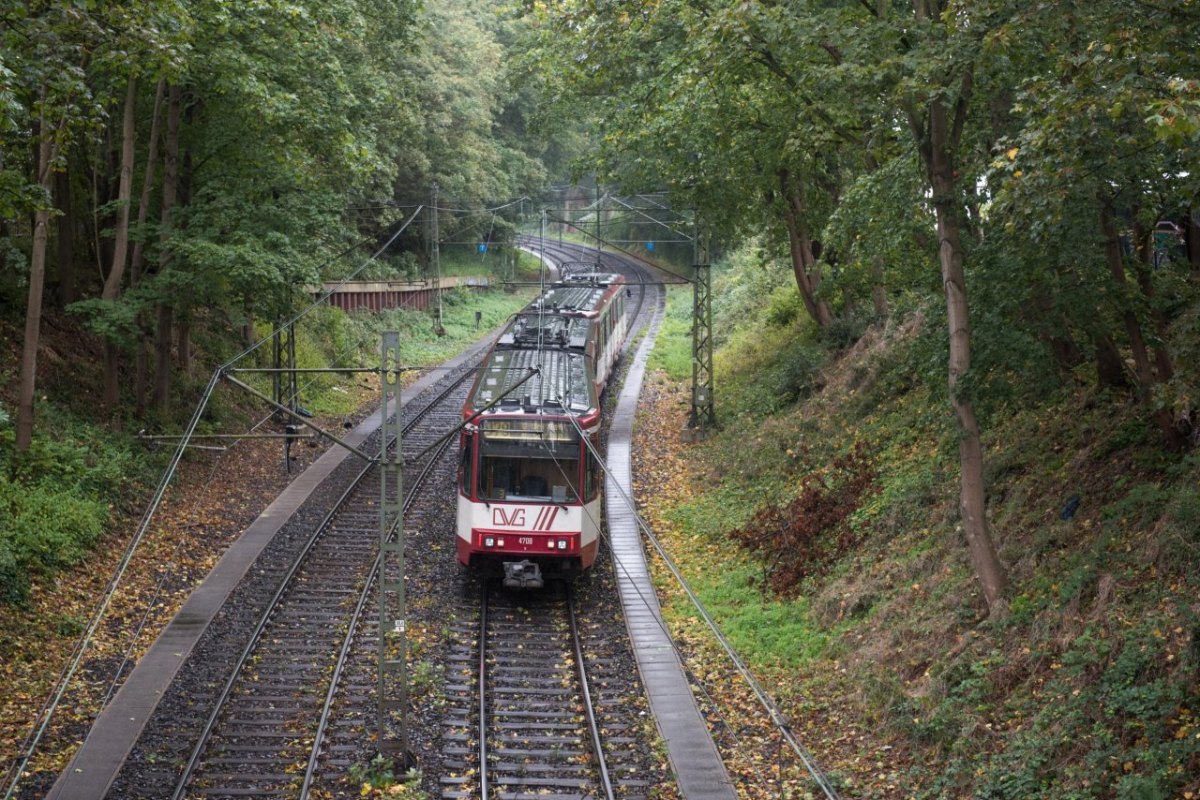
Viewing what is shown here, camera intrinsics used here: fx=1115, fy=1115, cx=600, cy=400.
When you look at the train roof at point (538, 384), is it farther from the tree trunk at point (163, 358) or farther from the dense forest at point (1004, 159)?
the tree trunk at point (163, 358)

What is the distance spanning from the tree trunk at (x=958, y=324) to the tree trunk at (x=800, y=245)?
12066 mm

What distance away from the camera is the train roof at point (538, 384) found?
1775 cm

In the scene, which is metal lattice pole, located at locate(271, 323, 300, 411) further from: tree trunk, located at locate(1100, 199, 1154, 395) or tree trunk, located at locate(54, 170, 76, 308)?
tree trunk, located at locate(1100, 199, 1154, 395)

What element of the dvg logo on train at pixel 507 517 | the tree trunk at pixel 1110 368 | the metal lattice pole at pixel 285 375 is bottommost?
the dvg logo on train at pixel 507 517

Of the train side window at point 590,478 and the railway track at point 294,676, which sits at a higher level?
the train side window at point 590,478

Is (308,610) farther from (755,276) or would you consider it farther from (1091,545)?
(755,276)

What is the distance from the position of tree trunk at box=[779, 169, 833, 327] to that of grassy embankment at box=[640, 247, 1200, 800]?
511cm

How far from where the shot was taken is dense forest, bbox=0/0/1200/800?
10594mm

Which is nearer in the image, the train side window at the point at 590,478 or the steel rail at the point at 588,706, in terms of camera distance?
the steel rail at the point at 588,706

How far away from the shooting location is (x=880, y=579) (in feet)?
52.1

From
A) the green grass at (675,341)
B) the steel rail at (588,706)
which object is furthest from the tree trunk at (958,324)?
the green grass at (675,341)

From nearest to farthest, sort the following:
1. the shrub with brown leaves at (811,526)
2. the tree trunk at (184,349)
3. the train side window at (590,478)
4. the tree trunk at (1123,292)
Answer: the tree trunk at (1123,292) → the train side window at (590,478) → the shrub with brown leaves at (811,526) → the tree trunk at (184,349)

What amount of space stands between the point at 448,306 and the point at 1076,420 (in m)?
40.2

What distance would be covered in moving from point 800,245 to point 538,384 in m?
12.3
